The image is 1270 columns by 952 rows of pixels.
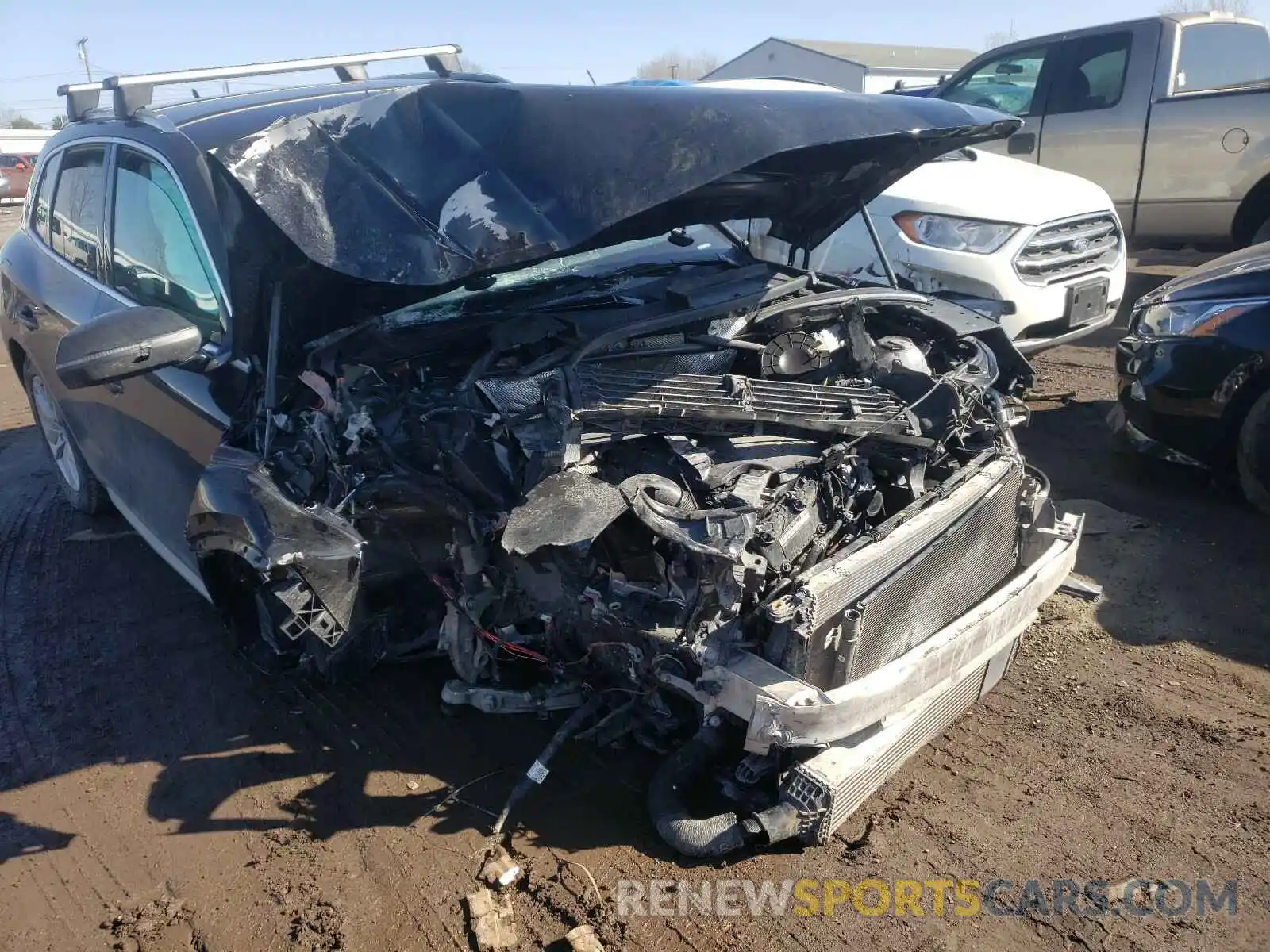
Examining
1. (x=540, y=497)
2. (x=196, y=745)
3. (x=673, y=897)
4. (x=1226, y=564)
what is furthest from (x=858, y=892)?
(x=1226, y=564)

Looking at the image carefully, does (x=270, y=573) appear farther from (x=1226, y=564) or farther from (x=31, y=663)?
(x=1226, y=564)

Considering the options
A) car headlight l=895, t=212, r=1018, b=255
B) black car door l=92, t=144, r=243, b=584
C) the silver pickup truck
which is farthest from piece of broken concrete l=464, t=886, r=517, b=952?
the silver pickup truck

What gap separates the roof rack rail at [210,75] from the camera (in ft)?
11.3

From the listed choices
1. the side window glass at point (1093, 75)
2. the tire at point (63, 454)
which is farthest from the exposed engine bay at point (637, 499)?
the side window glass at point (1093, 75)

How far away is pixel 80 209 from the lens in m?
4.10

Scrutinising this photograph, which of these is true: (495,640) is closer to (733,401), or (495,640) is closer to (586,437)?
(586,437)

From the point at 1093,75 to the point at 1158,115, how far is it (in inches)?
29.3

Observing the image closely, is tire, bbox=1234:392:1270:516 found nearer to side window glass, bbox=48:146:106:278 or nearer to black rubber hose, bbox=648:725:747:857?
black rubber hose, bbox=648:725:747:857

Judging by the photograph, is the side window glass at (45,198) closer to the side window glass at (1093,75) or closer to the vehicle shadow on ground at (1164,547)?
the vehicle shadow on ground at (1164,547)

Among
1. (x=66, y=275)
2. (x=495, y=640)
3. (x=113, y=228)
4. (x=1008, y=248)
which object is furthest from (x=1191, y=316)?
(x=66, y=275)

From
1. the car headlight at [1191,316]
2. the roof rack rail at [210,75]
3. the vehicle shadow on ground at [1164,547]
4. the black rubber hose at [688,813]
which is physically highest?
the roof rack rail at [210,75]

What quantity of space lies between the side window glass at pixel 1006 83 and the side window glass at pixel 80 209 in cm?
728

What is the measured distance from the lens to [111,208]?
12.4 ft

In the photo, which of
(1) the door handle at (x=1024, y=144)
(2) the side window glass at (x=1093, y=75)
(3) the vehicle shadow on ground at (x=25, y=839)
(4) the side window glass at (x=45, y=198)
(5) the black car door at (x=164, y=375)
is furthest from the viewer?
(1) the door handle at (x=1024, y=144)
